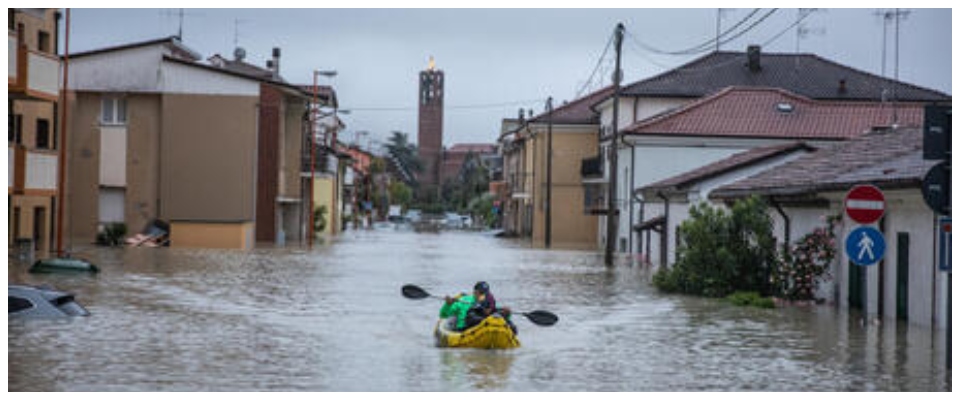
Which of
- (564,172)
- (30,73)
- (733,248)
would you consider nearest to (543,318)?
(733,248)

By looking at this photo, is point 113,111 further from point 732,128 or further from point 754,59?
point 754,59

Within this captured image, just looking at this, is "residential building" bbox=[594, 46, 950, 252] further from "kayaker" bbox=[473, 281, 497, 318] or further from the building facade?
"kayaker" bbox=[473, 281, 497, 318]

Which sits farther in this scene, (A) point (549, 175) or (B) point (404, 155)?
(B) point (404, 155)

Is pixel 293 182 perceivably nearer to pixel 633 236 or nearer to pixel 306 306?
pixel 633 236

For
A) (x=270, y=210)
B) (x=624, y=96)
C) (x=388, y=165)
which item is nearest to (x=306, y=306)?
(x=270, y=210)

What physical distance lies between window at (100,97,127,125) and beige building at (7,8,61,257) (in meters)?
7.99

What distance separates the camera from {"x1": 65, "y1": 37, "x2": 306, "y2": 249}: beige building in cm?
5278

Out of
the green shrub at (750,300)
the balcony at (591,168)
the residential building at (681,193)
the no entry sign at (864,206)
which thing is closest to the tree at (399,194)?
the balcony at (591,168)

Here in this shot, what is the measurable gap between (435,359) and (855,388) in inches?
215

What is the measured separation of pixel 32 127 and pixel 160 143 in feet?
47.8

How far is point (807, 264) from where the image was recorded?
27.6m

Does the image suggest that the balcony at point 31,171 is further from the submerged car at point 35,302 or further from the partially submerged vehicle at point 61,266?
the submerged car at point 35,302

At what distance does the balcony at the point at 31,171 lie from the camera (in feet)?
94.4

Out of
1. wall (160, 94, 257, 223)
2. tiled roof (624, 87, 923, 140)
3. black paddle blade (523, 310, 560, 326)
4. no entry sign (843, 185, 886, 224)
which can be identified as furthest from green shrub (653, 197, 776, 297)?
wall (160, 94, 257, 223)
